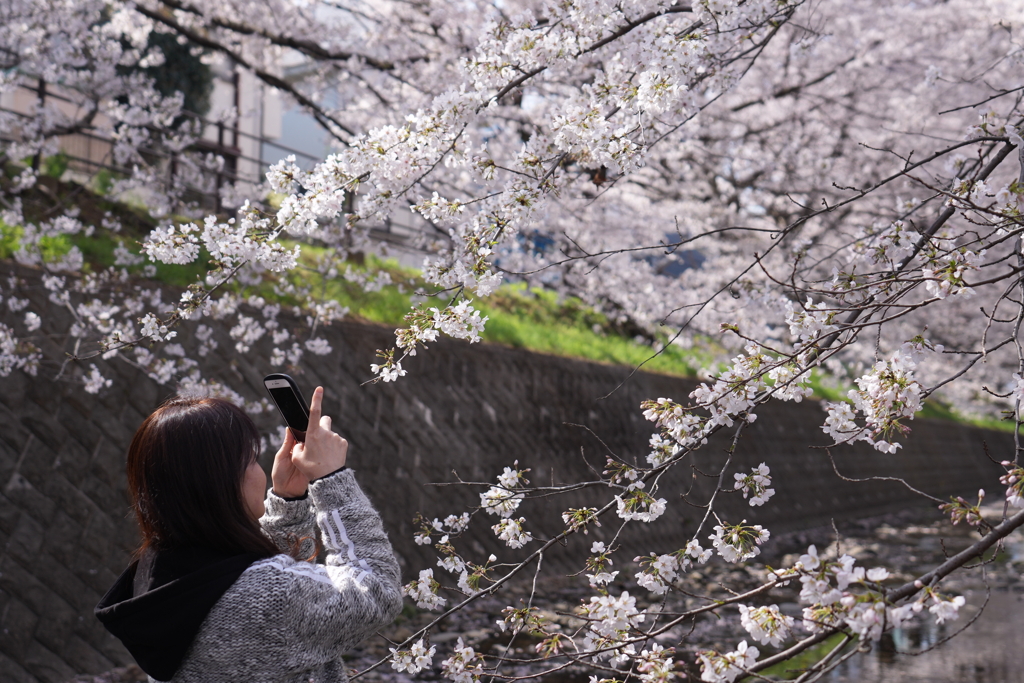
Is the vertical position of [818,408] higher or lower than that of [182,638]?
higher

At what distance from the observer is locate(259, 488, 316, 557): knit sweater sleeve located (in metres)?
2.10

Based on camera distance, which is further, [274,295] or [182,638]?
[274,295]

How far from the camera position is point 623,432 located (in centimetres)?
1074

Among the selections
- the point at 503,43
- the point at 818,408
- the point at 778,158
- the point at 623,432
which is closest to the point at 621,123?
the point at 503,43

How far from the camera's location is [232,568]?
1.71 meters

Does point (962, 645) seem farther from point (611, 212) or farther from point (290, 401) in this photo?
point (611, 212)

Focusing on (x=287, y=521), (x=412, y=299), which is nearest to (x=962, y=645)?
(x=412, y=299)

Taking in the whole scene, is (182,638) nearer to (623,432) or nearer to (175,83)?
(623,432)

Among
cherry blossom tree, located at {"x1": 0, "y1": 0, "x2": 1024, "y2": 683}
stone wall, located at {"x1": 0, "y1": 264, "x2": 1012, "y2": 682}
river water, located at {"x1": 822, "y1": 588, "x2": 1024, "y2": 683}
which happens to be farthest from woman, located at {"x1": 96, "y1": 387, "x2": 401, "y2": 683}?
river water, located at {"x1": 822, "y1": 588, "x2": 1024, "y2": 683}

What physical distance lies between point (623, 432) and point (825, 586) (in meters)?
9.04

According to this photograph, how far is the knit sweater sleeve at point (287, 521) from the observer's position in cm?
210

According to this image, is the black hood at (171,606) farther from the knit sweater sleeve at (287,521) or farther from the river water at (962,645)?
the river water at (962,645)

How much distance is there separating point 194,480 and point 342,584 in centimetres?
39

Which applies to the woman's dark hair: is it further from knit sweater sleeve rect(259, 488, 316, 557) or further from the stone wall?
the stone wall
